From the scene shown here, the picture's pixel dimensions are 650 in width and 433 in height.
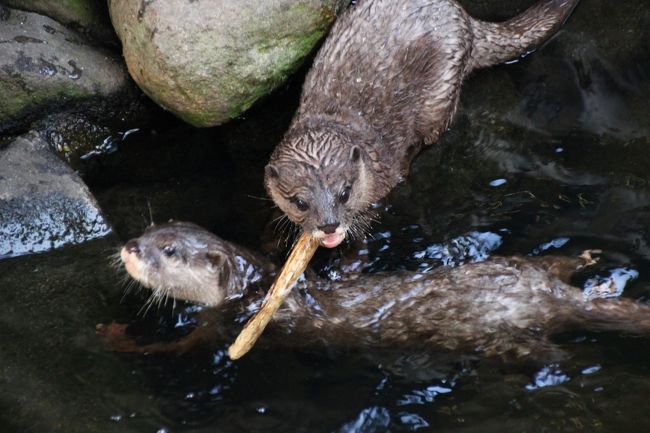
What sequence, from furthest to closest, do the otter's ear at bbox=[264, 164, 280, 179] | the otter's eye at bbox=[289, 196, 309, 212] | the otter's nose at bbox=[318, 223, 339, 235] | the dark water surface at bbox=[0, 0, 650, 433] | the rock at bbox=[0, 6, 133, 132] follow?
the rock at bbox=[0, 6, 133, 132], the otter's ear at bbox=[264, 164, 280, 179], the otter's eye at bbox=[289, 196, 309, 212], the otter's nose at bbox=[318, 223, 339, 235], the dark water surface at bbox=[0, 0, 650, 433]

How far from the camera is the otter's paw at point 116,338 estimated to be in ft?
11.8

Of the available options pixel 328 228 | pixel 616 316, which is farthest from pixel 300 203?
pixel 616 316

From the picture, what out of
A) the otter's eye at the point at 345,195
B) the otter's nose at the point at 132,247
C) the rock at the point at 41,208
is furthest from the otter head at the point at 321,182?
the rock at the point at 41,208

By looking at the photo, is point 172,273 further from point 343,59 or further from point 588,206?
point 588,206

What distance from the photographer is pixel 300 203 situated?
380 centimetres

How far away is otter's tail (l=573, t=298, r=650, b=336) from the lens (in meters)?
3.33

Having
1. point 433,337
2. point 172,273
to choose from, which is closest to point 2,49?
point 172,273

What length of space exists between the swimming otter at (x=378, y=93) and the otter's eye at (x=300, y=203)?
0.07 m

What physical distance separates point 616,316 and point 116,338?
2076 millimetres

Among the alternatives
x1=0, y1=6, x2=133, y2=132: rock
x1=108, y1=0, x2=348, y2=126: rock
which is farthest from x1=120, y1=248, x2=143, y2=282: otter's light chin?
x1=0, y1=6, x2=133, y2=132: rock

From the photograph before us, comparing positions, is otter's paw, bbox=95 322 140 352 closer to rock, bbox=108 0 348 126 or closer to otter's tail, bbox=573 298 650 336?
rock, bbox=108 0 348 126

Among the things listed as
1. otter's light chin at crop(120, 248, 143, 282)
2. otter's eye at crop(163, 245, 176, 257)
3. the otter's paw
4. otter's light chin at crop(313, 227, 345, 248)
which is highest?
otter's light chin at crop(313, 227, 345, 248)

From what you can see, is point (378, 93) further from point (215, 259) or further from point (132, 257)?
point (132, 257)

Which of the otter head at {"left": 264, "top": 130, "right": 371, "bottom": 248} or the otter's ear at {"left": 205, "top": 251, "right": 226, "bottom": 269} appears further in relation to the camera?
the otter head at {"left": 264, "top": 130, "right": 371, "bottom": 248}
